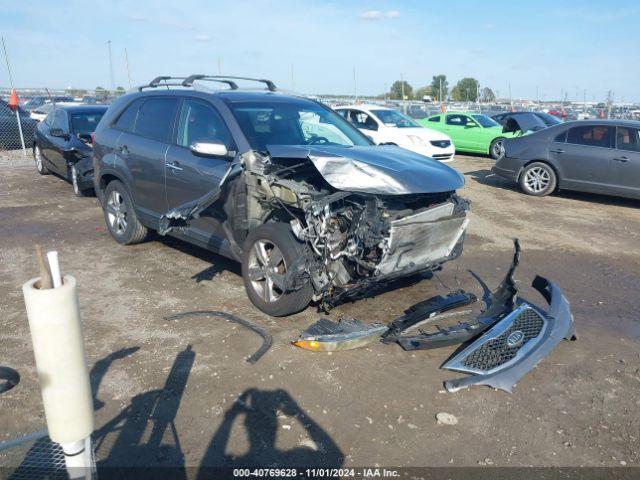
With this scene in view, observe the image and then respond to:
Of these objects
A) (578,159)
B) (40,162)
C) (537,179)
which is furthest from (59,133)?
(578,159)

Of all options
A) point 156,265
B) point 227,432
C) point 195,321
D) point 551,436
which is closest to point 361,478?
point 227,432

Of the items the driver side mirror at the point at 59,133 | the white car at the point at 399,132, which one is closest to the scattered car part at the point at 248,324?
the driver side mirror at the point at 59,133

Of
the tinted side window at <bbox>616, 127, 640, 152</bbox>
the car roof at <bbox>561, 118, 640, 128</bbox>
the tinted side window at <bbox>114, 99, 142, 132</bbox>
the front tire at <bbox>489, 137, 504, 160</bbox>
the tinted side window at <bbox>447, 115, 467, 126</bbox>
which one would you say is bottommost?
the front tire at <bbox>489, 137, 504, 160</bbox>

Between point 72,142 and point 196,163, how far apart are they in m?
5.57

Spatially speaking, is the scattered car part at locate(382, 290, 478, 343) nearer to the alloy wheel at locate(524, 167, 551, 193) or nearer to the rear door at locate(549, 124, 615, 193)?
the rear door at locate(549, 124, 615, 193)

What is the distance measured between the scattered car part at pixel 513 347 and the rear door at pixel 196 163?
259cm

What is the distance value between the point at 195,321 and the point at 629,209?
8.41 meters

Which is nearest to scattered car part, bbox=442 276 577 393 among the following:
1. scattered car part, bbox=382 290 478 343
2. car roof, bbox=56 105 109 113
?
scattered car part, bbox=382 290 478 343

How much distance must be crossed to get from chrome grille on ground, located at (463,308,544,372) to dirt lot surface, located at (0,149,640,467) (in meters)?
0.20

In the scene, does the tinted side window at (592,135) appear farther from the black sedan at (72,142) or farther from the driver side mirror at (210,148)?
the black sedan at (72,142)

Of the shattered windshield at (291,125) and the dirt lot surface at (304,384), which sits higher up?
the shattered windshield at (291,125)

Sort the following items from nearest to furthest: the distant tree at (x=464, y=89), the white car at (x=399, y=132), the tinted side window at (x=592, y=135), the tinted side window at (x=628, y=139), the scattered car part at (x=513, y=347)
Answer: the scattered car part at (x=513, y=347)
the tinted side window at (x=628, y=139)
the tinted side window at (x=592, y=135)
the white car at (x=399, y=132)
the distant tree at (x=464, y=89)

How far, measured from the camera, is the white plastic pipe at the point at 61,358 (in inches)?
63.2

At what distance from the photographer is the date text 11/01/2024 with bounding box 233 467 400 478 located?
2.75 meters
